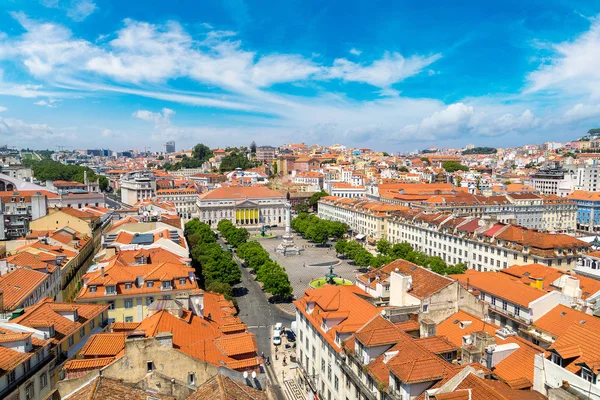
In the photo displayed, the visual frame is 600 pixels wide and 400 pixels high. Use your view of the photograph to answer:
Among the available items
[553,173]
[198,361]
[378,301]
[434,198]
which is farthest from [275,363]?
[553,173]

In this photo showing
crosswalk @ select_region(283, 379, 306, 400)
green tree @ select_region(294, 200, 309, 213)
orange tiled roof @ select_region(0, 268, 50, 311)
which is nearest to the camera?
orange tiled roof @ select_region(0, 268, 50, 311)

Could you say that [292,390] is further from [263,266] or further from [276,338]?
[263,266]

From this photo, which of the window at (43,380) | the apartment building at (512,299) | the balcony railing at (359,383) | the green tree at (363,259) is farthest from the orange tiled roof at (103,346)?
the green tree at (363,259)

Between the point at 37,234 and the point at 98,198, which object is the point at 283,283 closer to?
the point at 37,234

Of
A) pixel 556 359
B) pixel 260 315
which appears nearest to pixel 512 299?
pixel 556 359

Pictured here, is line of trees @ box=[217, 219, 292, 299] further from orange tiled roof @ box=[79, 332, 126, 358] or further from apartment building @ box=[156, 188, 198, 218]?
apartment building @ box=[156, 188, 198, 218]

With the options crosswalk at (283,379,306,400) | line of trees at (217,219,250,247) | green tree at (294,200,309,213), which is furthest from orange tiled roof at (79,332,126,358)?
green tree at (294,200,309,213)
